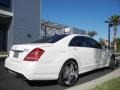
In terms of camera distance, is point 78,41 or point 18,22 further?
point 18,22

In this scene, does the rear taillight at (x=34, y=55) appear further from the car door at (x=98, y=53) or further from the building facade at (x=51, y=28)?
the building facade at (x=51, y=28)

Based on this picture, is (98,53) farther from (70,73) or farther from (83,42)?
(70,73)

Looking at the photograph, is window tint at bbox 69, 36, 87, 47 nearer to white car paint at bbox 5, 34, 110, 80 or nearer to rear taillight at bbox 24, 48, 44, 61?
white car paint at bbox 5, 34, 110, 80

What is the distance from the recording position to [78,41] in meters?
7.36

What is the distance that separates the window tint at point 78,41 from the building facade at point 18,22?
13.4m

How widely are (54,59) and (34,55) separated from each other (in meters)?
0.60

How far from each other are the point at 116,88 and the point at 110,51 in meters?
3.62

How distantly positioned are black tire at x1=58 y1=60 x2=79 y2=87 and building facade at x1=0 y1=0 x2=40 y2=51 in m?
14.1

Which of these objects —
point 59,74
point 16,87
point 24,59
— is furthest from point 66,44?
point 16,87

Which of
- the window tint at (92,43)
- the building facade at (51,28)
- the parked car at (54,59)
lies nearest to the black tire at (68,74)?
the parked car at (54,59)

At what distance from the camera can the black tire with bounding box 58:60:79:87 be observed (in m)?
6.30

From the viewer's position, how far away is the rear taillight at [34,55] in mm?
5824

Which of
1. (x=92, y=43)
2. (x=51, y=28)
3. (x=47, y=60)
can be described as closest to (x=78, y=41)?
(x=92, y=43)

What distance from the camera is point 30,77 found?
5.73 metres
